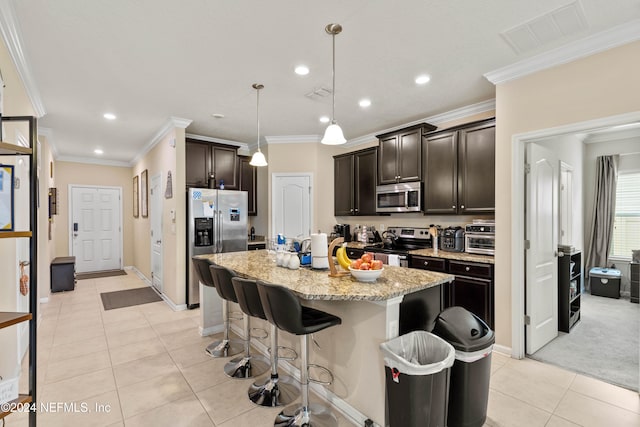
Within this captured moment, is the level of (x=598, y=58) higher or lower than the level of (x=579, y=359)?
higher

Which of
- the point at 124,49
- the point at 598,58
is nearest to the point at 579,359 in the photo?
the point at 598,58

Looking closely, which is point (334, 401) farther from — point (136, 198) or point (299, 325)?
point (136, 198)

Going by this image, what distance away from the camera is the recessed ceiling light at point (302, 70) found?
2.90 metres

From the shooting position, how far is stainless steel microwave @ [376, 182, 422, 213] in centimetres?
425

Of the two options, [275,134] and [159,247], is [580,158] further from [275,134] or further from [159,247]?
[159,247]

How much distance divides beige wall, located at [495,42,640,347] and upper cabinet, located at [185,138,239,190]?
402cm

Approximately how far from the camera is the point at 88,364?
2916mm

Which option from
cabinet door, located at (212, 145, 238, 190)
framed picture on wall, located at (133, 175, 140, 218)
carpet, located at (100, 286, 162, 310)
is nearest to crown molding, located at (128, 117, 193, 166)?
cabinet door, located at (212, 145, 238, 190)

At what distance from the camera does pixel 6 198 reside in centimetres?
148

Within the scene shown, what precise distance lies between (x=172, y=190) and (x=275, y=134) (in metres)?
1.86

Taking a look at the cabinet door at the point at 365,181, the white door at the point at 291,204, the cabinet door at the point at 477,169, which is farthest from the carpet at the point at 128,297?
the cabinet door at the point at 477,169

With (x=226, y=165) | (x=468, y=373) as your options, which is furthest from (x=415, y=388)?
(x=226, y=165)

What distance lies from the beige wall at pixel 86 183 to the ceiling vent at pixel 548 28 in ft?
27.0

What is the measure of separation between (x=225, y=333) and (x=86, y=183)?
6.39 meters
